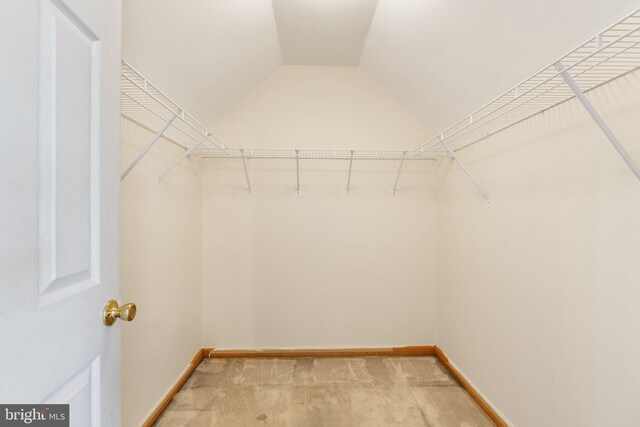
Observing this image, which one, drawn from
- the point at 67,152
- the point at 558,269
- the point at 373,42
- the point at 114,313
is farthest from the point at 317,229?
the point at 67,152

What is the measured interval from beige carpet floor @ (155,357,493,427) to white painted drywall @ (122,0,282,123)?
6.06 ft

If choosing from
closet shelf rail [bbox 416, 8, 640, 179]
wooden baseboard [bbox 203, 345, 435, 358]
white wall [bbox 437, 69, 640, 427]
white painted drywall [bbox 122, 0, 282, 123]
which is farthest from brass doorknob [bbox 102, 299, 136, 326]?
wooden baseboard [bbox 203, 345, 435, 358]

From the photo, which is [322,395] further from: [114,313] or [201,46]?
[201,46]

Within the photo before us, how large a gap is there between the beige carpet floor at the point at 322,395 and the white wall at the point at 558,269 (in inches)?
11.7

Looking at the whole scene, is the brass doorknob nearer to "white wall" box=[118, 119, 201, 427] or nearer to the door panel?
the door panel

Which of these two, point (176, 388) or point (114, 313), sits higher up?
point (114, 313)

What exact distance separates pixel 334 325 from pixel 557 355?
1.49m

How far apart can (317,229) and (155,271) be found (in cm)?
119

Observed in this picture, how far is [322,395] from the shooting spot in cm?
185

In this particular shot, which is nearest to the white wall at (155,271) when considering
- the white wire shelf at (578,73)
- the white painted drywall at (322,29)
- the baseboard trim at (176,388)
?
the baseboard trim at (176,388)

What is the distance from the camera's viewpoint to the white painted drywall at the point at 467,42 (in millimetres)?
1044

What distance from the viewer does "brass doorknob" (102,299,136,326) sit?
2.27 feet

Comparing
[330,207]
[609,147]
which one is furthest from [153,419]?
[609,147]

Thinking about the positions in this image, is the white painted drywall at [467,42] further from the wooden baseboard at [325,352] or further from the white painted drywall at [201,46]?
the wooden baseboard at [325,352]
